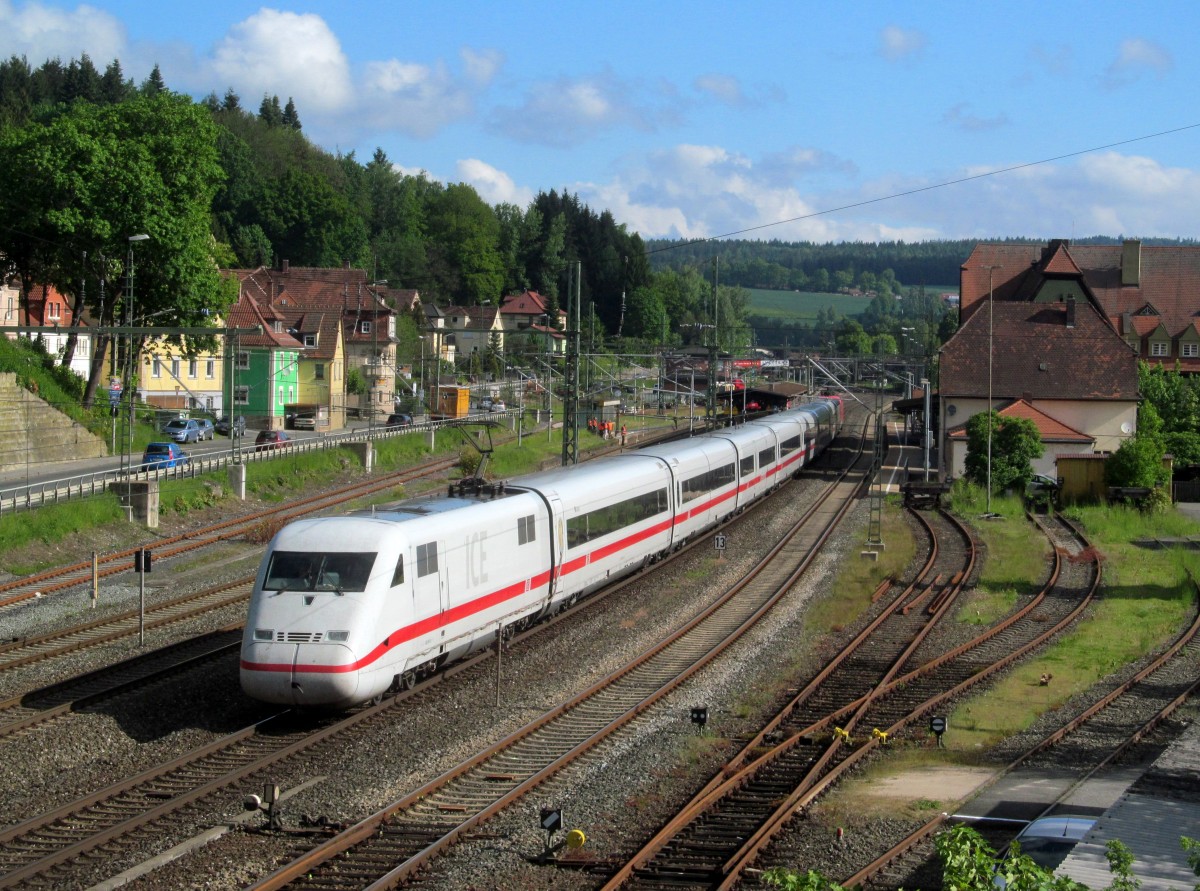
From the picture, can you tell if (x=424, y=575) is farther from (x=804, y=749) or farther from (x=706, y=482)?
(x=706, y=482)

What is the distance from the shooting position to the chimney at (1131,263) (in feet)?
233

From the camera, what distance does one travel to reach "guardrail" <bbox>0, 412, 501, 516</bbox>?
30000mm

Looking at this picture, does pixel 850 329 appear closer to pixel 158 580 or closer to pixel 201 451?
pixel 201 451

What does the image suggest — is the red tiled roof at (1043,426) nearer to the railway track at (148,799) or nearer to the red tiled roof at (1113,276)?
the red tiled roof at (1113,276)

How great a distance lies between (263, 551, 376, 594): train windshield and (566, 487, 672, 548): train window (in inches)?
242

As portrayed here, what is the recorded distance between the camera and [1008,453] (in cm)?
4300

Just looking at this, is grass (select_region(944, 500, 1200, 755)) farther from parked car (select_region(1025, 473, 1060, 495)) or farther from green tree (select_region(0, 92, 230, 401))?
green tree (select_region(0, 92, 230, 401))

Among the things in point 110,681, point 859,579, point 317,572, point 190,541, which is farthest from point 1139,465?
point 110,681

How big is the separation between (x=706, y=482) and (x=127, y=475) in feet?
48.5

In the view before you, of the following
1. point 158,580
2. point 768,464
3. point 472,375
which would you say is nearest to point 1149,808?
point 158,580

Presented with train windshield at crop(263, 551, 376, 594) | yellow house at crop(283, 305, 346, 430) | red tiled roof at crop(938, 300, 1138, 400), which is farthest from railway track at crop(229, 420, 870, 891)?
yellow house at crop(283, 305, 346, 430)

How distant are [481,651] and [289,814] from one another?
707 cm

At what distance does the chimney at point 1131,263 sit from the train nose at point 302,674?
66.9 meters

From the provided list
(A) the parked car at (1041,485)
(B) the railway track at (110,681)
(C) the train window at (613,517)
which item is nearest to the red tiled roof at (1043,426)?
(A) the parked car at (1041,485)
